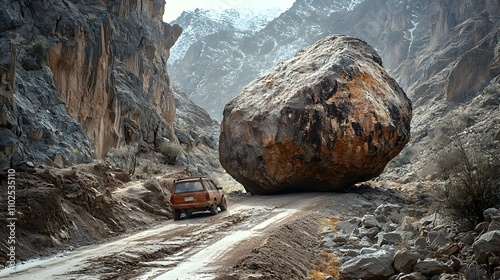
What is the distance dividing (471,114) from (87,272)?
52.4 metres

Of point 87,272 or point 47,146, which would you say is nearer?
point 87,272

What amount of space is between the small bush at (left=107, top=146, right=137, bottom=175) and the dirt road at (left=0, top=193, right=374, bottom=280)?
61.3ft

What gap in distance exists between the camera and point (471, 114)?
53.0m

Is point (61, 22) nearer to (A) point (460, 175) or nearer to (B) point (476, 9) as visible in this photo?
(A) point (460, 175)

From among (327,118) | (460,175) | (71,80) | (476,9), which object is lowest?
(460,175)

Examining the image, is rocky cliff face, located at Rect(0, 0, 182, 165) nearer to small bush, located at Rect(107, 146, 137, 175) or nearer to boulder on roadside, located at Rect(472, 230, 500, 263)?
small bush, located at Rect(107, 146, 137, 175)

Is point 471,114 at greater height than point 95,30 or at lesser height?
lesser

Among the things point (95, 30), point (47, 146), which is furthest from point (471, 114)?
point (47, 146)

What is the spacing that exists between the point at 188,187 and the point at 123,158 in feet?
55.4

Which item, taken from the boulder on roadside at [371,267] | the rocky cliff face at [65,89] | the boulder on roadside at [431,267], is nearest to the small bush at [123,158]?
the rocky cliff face at [65,89]

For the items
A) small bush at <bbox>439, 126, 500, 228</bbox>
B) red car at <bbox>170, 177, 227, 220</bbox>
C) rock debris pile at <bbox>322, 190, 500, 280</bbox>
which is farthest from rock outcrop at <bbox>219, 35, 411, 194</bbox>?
small bush at <bbox>439, 126, 500, 228</bbox>

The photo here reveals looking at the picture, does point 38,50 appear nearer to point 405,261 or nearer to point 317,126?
point 317,126

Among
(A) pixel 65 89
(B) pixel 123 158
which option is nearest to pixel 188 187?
(A) pixel 65 89

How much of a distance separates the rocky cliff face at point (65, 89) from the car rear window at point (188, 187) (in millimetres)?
6664
